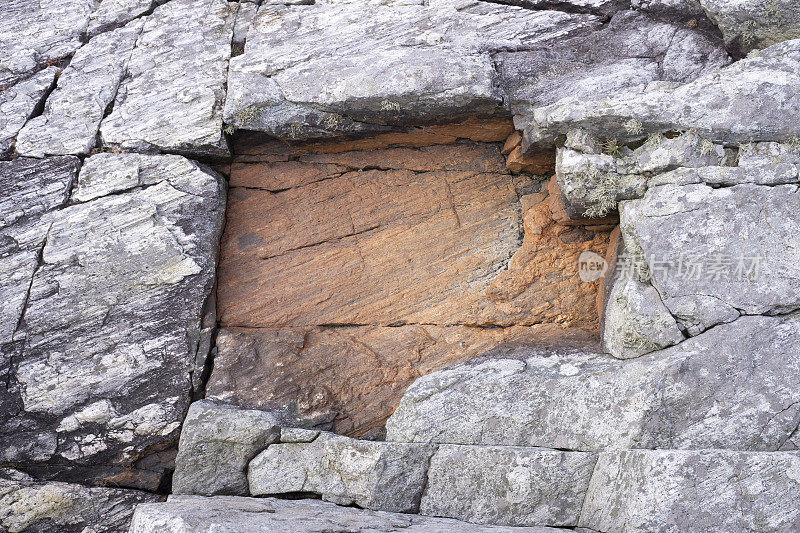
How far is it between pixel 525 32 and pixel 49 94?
5087 millimetres

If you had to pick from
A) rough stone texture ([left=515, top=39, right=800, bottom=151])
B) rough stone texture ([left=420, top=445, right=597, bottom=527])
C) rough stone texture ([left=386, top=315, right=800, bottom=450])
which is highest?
rough stone texture ([left=515, top=39, right=800, bottom=151])

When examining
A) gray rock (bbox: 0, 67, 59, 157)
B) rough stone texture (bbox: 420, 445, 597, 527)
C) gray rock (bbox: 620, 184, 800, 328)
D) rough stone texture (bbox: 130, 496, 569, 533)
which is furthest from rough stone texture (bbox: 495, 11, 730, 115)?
gray rock (bbox: 0, 67, 59, 157)

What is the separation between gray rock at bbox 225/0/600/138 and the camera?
5707 mm

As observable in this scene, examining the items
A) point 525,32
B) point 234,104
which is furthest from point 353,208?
point 525,32

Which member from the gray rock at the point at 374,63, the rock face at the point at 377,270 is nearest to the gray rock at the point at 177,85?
the gray rock at the point at 374,63

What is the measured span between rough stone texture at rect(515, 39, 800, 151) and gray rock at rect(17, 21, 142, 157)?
4564 mm

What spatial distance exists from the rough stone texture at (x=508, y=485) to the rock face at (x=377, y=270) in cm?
92

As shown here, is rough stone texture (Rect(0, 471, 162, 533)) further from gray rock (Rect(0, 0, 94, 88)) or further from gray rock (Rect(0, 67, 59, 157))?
gray rock (Rect(0, 0, 94, 88))

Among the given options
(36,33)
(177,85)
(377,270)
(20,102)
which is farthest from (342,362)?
(36,33)

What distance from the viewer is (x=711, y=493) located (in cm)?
385

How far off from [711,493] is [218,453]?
3.79 metres

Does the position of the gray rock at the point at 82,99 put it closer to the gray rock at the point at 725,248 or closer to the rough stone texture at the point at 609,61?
the rough stone texture at the point at 609,61

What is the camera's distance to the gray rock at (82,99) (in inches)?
243

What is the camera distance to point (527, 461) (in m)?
4.70
